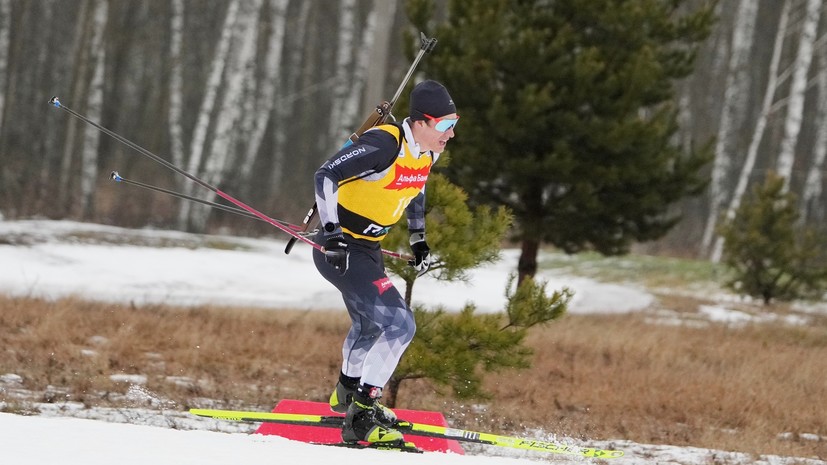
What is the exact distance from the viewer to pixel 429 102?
538 centimetres

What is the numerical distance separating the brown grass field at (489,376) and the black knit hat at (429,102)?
2841 mm

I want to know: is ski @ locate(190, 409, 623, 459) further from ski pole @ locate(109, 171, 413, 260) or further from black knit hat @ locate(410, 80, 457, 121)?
black knit hat @ locate(410, 80, 457, 121)

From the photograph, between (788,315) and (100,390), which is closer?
(100,390)

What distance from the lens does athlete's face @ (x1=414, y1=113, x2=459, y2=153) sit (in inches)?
213

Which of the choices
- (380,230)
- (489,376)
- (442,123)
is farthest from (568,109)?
(380,230)

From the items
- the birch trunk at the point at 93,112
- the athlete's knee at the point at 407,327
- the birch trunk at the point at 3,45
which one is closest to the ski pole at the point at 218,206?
the athlete's knee at the point at 407,327

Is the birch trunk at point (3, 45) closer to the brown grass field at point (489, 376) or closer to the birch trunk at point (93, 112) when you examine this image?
the birch trunk at point (93, 112)

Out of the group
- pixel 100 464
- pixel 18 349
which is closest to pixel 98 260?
pixel 18 349

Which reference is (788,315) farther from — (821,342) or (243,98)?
(243,98)

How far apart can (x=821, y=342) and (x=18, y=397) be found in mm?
9920

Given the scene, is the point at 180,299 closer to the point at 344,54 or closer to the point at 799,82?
the point at 344,54

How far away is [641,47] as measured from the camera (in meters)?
11.4

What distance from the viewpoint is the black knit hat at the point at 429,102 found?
5.38 m

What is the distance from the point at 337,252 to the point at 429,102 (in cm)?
109
